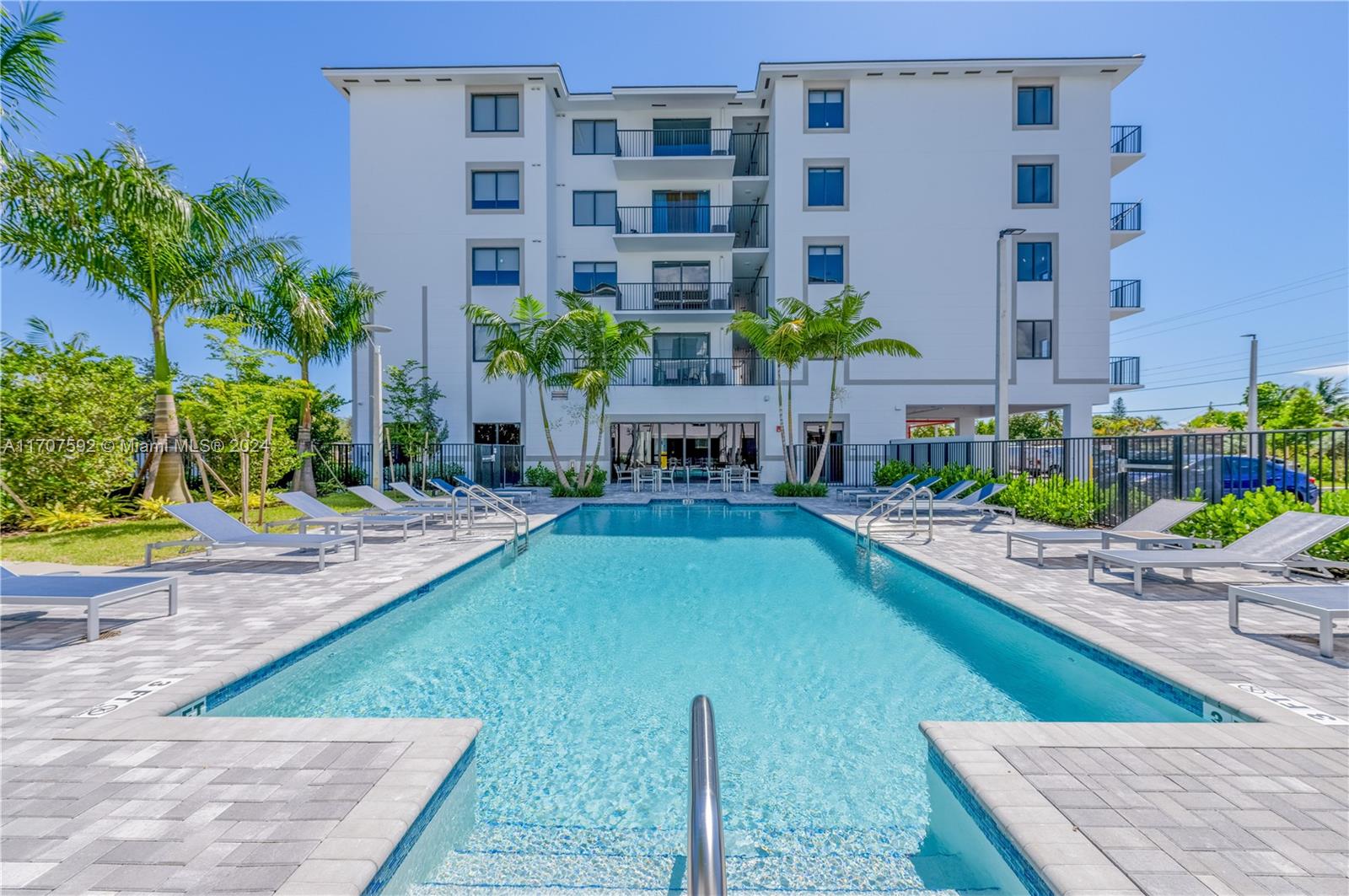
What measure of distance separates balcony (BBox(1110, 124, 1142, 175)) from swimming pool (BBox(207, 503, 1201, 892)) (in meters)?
22.7

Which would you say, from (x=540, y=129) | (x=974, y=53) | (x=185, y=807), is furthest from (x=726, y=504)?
(x=974, y=53)

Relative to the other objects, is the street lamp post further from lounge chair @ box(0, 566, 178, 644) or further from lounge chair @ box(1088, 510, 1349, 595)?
lounge chair @ box(0, 566, 178, 644)

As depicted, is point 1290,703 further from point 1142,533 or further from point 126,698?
point 126,698

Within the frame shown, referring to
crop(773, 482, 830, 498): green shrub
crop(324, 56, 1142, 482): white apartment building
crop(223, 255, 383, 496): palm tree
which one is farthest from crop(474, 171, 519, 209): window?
crop(773, 482, 830, 498): green shrub

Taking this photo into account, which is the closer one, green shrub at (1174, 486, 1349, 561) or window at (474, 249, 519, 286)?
green shrub at (1174, 486, 1349, 561)

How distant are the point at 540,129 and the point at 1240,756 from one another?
23.0 metres

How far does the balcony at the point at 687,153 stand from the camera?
20.9 meters

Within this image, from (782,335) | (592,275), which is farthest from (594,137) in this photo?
(782,335)

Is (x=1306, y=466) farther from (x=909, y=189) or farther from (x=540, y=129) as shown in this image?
(x=540, y=129)

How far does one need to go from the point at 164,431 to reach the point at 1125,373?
28208 millimetres

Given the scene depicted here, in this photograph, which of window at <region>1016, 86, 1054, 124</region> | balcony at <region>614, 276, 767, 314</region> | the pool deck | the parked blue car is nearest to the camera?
the pool deck

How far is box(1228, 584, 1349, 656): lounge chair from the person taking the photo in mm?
3947

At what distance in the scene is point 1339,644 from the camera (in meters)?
4.27

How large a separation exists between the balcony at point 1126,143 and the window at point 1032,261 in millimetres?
4597
